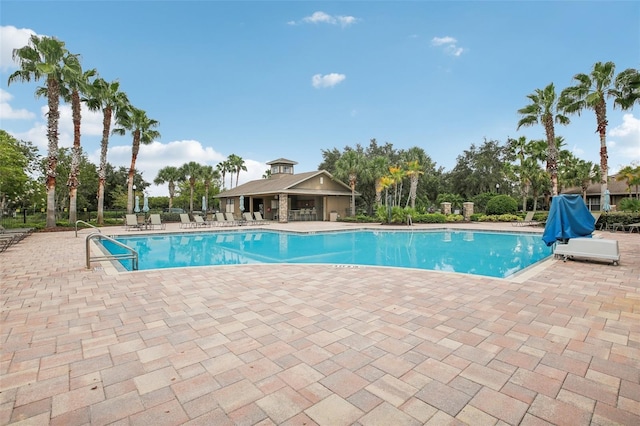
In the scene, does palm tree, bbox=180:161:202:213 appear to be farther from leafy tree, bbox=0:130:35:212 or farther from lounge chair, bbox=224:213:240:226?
leafy tree, bbox=0:130:35:212

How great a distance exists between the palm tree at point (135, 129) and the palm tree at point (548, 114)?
84.6 ft

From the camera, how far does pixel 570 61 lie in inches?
671

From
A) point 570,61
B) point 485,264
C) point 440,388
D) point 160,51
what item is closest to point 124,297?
point 440,388

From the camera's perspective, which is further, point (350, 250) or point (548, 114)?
point (548, 114)

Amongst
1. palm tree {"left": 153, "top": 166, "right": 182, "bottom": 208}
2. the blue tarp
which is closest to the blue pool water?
the blue tarp

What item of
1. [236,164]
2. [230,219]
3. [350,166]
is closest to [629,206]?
[350,166]

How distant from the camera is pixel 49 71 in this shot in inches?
601

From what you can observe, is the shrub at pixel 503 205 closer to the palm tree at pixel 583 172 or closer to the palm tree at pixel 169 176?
the palm tree at pixel 583 172

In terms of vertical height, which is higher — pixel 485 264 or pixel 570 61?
pixel 570 61

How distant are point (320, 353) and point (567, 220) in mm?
8021

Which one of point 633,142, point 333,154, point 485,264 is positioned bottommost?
point 485,264

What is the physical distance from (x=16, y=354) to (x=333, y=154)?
34472mm

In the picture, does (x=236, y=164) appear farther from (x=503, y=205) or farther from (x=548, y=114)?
(x=548, y=114)

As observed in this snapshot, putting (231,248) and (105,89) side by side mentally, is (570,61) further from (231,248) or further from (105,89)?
(105,89)
